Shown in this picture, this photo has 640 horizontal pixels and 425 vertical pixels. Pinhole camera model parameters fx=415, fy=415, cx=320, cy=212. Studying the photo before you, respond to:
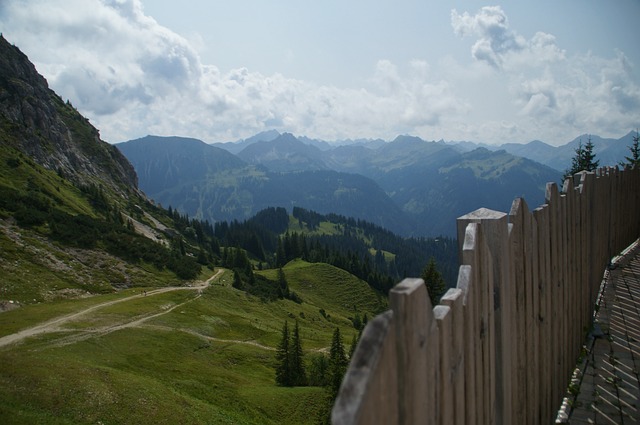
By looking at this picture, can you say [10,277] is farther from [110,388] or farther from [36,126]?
[36,126]

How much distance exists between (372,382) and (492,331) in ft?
6.71

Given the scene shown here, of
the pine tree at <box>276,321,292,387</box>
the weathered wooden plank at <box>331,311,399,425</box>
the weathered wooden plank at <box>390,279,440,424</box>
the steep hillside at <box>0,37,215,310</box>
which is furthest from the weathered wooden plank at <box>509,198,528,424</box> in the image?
Answer: the steep hillside at <box>0,37,215,310</box>

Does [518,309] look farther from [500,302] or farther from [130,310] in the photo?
[130,310]

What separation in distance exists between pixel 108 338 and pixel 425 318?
40136mm

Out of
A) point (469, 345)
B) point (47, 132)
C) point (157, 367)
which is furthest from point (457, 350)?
point (47, 132)

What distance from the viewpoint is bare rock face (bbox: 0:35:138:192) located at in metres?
119

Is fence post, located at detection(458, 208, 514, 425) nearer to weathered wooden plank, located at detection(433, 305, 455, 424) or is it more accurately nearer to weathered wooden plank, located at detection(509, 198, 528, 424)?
weathered wooden plank, located at detection(509, 198, 528, 424)

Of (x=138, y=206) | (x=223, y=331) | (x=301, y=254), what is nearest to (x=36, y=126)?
(x=138, y=206)

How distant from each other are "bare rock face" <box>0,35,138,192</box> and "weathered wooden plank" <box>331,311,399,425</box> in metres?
132

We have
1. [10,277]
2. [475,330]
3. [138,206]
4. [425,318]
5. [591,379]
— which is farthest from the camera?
[138,206]

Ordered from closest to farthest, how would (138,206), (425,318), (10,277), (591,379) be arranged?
1. (425,318)
2. (591,379)
3. (10,277)
4. (138,206)

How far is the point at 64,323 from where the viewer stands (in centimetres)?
3709

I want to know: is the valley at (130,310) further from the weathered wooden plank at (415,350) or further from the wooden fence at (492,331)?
the weathered wooden plank at (415,350)

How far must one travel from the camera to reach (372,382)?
157 centimetres
